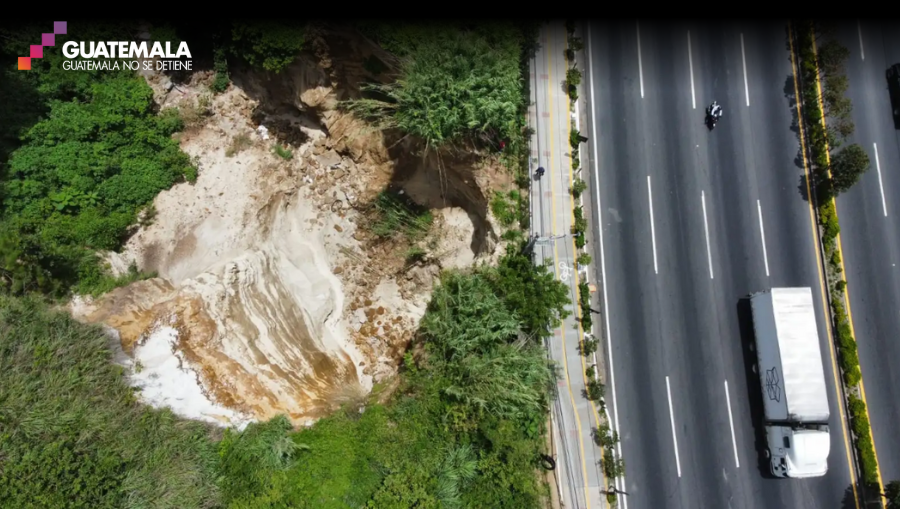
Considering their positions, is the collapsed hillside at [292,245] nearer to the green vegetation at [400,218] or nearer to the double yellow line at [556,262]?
the green vegetation at [400,218]

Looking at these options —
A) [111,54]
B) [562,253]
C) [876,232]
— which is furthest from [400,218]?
[876,232]

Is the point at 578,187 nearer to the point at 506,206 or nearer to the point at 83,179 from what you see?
the point at 506,206

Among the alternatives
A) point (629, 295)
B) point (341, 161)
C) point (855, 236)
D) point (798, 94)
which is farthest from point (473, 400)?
point (798, 94)

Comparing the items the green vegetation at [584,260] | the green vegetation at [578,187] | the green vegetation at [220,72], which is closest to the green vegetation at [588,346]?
the green vegetation at [584,260]

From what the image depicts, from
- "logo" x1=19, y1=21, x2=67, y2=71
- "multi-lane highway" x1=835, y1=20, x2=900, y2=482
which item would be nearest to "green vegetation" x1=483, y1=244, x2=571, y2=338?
"multi-lane highway" x1=835, y1=20, x2=900, y2=482

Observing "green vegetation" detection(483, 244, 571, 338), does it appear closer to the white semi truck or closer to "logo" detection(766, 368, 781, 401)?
the white semi truck

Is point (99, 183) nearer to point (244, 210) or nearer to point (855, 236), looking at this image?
point (244, 210)

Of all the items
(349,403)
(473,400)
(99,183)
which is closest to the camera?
(473,400)
